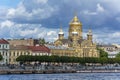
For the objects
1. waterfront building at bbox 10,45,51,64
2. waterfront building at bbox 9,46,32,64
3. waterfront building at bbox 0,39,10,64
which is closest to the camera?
waterfront building at bbox 0,39,10,64

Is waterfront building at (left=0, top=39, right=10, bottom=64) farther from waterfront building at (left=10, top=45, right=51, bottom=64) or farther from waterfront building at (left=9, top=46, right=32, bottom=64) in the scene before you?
waterfront building at (left=10, top=45, right=51, bottom=64)

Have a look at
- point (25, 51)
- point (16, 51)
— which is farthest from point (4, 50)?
point (25, 51)

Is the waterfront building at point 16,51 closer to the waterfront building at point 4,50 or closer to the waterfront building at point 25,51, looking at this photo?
the waterfront building at point 25,51

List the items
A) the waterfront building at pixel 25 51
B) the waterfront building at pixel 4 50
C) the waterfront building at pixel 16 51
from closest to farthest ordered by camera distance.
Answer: the waterfront building at pixel 4 50 → the waterfront building at pixel 16 51 → the waterfront building at pixel 25 51

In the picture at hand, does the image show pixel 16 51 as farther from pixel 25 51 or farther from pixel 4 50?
pixel 4 50

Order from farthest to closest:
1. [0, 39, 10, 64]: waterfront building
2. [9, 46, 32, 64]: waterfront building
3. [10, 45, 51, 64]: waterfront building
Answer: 1. [10, 45, 51, 64]: waterfront building
2. [9, 46, 32, 64]: waterfront building
3. [0, 39, 10, 64]: waterfront building

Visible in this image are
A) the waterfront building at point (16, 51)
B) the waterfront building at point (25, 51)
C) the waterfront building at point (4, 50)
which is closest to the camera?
the waterfront building at point (4, 50)

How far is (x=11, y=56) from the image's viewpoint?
5709 inches

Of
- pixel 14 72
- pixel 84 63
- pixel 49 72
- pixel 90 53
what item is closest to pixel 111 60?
pixel 84 63

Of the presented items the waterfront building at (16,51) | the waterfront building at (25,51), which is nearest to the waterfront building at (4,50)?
the waterfront building at (16,51)

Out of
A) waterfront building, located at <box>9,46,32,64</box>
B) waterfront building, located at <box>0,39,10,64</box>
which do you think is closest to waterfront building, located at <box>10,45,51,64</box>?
waterfront building, located at <box>9,46,32,64</box>

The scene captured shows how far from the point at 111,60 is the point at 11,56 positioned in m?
37.9

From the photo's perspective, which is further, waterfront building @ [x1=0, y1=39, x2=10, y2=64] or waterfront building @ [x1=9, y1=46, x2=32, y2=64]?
waterfront building @ [x1=9, y1=46, x2=32, y2=64]

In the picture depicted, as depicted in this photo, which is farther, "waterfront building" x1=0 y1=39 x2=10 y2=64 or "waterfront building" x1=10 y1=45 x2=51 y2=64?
"waterfront building" x1=10 y1=45 x2=51 y2=64
